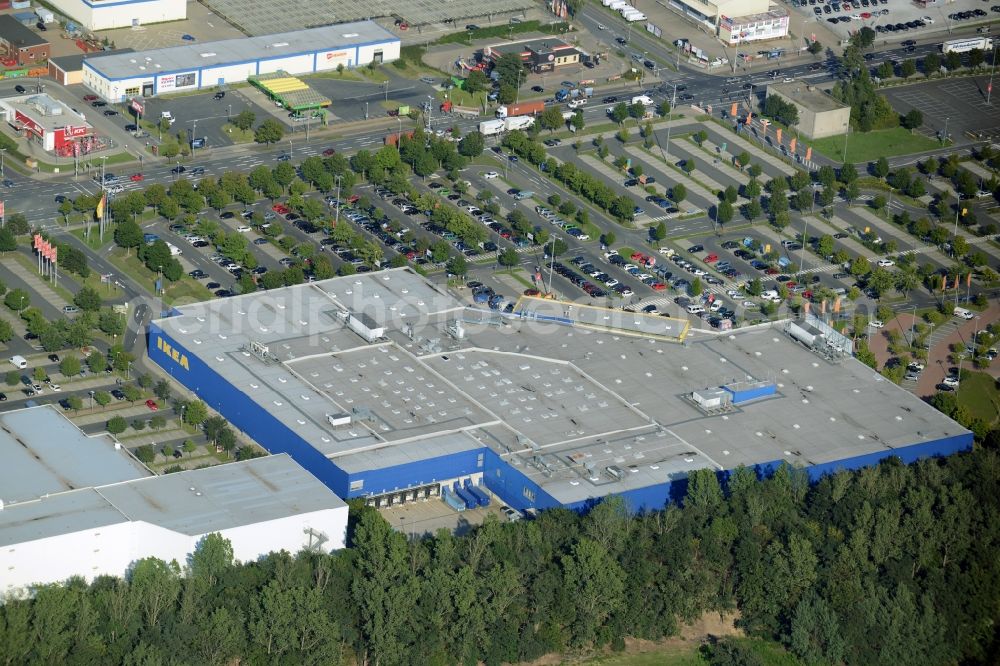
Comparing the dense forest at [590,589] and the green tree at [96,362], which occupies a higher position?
the dense forest at [590,589]

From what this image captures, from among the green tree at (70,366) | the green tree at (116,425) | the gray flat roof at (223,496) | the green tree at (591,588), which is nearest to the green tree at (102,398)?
the green tree at (70,366)

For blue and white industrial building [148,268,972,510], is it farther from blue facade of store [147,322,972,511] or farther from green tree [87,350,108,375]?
green tree [87,350,108,375]

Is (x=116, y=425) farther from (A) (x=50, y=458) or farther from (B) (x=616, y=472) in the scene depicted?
(B) (x=616, y=472)

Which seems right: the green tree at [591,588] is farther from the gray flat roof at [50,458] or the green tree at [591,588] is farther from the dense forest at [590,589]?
the gray flat roof at [50,458]

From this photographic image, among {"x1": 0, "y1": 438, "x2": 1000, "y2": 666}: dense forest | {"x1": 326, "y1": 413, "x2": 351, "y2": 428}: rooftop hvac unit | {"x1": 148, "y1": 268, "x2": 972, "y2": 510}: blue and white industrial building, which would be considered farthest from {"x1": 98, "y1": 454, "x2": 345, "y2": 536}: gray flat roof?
{"x1": 326, "y1": 413, "x2": 351, "y2": 428}: rooftop hvac unit

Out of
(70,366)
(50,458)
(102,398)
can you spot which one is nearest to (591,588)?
(50,458)
